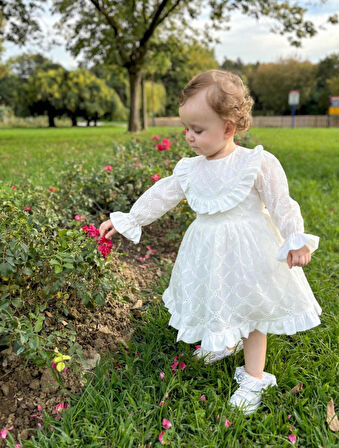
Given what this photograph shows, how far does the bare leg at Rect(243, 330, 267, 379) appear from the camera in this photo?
188 centimetres

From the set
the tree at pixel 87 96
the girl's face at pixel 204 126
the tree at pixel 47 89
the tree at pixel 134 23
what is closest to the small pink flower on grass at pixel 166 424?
the girl's face at pixel 204 126

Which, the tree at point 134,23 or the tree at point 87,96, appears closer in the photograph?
the tree at point 134,23

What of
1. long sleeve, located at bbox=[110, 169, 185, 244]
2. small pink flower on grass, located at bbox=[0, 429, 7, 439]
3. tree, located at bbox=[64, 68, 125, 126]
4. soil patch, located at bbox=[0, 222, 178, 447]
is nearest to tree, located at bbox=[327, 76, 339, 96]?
tree, located at bbox=[64, 68, 125, 126]

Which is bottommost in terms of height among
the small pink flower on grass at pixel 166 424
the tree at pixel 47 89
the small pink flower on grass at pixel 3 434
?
the small pink flower on grass at pixel 3 434

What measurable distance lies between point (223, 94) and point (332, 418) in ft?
4.60

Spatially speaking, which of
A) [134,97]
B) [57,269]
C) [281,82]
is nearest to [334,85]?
[281,82]

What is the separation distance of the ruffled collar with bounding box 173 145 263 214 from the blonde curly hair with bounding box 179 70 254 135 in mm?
153

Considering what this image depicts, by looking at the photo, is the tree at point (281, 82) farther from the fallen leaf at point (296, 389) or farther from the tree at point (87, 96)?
the fallen leaf at point (296, 389)

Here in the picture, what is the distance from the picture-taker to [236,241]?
1.75 metres

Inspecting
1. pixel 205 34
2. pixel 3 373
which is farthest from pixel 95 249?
pixel 205 34

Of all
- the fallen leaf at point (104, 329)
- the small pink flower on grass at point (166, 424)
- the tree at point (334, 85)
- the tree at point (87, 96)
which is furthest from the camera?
the tree at point (334, 85)

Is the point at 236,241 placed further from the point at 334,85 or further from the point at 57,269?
the point at 334,85

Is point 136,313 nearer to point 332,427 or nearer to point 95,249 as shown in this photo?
point 95,249

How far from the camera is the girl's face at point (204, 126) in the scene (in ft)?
5.42
